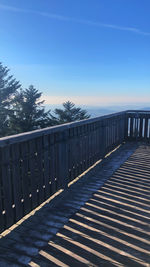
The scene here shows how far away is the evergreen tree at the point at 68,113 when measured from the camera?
3597 cm

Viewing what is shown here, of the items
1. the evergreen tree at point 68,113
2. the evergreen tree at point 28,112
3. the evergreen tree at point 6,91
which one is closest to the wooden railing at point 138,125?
the evergreen tree at point 28,112

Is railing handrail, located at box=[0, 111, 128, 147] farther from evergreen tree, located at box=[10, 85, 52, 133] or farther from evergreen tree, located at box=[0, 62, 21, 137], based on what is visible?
evergreen tree, located at box=[0, 62, 21, 137]

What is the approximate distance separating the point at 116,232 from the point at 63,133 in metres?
1.65

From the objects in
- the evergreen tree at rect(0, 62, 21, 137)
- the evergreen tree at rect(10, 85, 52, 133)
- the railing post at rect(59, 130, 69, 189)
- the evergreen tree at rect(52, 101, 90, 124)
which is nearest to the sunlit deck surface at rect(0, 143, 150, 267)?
the railing post at rect(59, 130, 69, 189)

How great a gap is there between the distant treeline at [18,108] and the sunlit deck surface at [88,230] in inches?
990

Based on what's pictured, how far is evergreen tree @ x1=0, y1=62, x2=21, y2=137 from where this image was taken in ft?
97.0

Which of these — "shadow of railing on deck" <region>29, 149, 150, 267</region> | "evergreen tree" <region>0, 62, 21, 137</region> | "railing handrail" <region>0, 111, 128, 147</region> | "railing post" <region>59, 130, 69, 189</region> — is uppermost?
"evergreen tree" <region>0, 62, 21, 137</region>

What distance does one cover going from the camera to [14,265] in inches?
70.8

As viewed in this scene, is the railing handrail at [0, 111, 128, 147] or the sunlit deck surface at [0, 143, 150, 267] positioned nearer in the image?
the sunlit deck surface at [0, 143, 150, 267]

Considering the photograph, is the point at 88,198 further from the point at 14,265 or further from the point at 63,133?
the point at 14,265

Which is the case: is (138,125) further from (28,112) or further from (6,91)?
(6,91)

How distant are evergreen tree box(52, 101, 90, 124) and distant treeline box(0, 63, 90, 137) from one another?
6.31ft

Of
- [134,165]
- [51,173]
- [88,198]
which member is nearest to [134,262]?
[88,198]

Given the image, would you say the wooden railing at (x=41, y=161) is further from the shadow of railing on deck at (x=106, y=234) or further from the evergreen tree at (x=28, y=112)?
the evergreen tree at (x=28, y=112)
